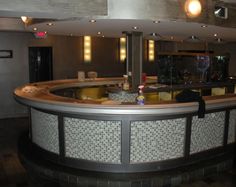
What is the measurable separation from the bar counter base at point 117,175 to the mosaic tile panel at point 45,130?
0.26 m

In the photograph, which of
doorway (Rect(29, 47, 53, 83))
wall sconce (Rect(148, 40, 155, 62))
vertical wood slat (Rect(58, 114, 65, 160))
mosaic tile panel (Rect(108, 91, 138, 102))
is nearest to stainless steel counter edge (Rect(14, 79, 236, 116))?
vertical wood slat (Rect(58, 114, 65, 160))

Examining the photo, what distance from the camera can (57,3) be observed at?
3.63 metres

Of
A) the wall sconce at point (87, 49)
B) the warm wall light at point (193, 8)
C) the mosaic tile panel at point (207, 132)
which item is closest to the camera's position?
→ the warm wall light at point (193, 8)

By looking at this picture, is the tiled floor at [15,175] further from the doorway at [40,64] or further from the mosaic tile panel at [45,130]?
the doorway at [40,64]

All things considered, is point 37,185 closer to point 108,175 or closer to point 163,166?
point 108,175

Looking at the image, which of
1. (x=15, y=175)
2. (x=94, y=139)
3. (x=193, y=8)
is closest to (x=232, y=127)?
(x=193, y=8)

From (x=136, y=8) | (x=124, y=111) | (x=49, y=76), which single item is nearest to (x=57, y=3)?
(x=136, y=8)

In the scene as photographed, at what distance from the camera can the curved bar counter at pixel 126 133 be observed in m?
4.06

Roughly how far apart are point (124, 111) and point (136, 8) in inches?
58.0

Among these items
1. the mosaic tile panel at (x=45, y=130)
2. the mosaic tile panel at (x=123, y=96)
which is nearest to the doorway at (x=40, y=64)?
the mosaic tile panel at (x=123, y=96)

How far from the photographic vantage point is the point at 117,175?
4.13 m

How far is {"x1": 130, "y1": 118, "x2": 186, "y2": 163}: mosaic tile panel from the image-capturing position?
4.14 metres

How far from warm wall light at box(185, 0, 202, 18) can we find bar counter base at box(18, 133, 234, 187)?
7.68 feet

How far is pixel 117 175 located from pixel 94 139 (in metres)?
0.62
